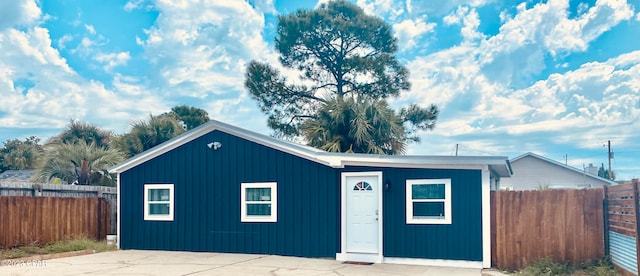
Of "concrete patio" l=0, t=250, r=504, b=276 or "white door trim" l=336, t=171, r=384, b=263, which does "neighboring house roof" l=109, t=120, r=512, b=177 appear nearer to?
"white door trim" l=336, t=171, r=384, b=263

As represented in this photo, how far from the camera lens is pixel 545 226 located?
402 inches

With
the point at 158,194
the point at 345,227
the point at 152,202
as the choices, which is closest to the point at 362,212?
the point at 345,227

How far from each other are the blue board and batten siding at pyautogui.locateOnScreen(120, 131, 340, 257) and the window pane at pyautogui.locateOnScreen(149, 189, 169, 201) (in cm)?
25

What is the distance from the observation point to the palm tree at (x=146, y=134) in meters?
21.9

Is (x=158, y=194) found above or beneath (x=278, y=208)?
above

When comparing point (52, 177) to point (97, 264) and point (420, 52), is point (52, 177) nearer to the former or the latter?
point (97, 264)

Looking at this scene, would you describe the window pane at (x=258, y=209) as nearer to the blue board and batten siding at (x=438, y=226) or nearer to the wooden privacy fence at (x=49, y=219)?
the blue board and batten siding at (x=438, y=226)

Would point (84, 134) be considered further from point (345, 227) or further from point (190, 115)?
point (345, 227)

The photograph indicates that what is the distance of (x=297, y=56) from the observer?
25609 millimetres

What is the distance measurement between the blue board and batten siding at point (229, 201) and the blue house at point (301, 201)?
0.02 metres

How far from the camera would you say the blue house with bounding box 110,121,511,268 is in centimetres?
1085

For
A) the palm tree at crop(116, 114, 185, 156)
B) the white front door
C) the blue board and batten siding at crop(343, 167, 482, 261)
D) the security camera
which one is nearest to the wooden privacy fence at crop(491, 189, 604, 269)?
the blue board and batten siding at crop(343, 167, 482, 261)

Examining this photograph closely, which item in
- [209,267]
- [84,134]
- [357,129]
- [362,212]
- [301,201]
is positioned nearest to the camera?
[209,267]

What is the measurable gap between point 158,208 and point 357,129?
6.74 m
